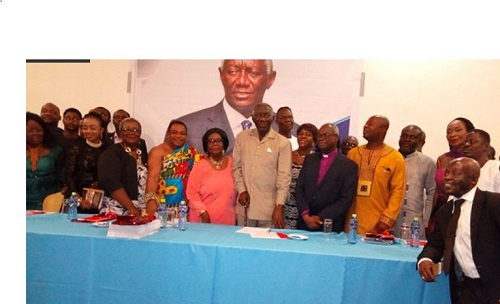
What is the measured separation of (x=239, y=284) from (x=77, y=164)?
166cm

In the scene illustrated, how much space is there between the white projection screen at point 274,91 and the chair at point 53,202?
5.56ft

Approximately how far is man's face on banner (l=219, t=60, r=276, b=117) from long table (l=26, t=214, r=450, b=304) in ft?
7.77

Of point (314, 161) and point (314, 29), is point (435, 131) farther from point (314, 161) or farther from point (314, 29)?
point (314, 29)

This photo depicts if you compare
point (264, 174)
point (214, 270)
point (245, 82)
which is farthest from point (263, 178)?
point (245, 82)

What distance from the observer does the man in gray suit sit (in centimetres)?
477

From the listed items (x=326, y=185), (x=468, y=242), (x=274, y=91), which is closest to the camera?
(x=468, y=242)

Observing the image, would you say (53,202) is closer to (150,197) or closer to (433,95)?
(150,197)

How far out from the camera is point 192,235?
2662mm

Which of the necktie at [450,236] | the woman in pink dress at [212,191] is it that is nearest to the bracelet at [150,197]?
the woman in pink dress at [212,191]

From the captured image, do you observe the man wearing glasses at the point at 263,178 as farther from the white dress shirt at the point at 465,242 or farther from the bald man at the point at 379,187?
the white dress shirt at the point at 465,242

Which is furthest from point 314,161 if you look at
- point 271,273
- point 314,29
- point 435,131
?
point 435,131

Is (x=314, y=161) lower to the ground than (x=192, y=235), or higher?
higher

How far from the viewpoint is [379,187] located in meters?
3.15

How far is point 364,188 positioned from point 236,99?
2083 millimetres
